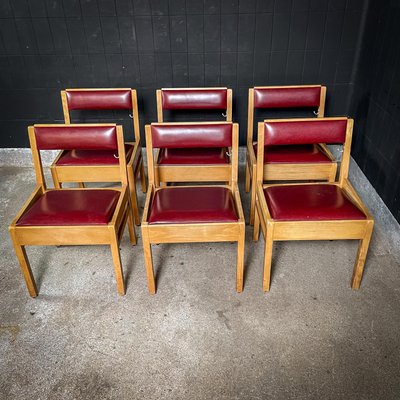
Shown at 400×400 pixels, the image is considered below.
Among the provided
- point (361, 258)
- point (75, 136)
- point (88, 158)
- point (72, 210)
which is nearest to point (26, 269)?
point (72, 210)

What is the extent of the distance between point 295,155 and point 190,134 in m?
0.83

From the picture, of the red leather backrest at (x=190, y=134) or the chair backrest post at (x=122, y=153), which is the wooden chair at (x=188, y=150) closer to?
the chair backrest post at (x=122, y=153)

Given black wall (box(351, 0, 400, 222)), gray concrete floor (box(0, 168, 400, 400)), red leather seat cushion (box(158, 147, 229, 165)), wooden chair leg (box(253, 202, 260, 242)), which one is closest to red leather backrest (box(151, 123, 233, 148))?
red leather seat cushion (box(158, 147, 229, 165))

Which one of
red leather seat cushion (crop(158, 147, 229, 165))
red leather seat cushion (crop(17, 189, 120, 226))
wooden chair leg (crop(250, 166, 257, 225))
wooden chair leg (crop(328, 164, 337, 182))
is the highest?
red leather seat cushion (crop(158, 147, 229, 165))

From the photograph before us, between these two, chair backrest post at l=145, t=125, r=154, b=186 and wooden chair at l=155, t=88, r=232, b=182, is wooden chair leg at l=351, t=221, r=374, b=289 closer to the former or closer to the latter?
wooden chair at l=155, t=88, r=232, b=182

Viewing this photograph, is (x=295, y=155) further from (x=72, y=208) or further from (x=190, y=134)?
(x=72, y=208)

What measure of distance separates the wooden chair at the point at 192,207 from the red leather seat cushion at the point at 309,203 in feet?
0.67

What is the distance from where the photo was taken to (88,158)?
279cm

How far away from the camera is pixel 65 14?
123 inches

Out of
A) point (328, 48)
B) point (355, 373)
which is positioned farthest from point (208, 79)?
point (355, 373)

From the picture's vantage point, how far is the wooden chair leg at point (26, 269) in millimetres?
2172

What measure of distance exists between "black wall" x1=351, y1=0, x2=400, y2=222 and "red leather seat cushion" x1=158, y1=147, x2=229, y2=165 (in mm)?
1062

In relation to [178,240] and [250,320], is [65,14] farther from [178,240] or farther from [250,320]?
[250,320]

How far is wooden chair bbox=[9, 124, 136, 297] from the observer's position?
2106mm
